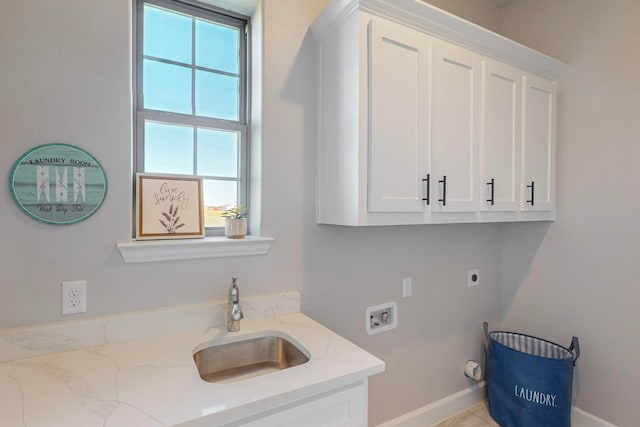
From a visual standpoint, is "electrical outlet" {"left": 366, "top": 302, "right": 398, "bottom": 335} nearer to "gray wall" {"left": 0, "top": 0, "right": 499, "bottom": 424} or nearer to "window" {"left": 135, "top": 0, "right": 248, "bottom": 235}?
"gray wall" {"left": 0, "top": 0, "right": 499, "bottom": 424}

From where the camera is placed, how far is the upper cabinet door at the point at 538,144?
6.13ft

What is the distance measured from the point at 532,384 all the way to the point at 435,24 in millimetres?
2019

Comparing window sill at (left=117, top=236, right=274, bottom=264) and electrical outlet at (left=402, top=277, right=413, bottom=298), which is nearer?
window sill at (left=117, top=236, right=274, bottom=264)

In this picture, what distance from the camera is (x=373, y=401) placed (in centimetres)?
179

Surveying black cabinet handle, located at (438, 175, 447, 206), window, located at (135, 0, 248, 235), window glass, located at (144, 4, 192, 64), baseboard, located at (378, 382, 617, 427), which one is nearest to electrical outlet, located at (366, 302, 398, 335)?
baseboard, located at (378, 382, 617, 427)

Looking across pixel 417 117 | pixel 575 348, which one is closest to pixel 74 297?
pixel 417 117

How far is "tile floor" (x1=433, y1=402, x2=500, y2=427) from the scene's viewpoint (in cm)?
203

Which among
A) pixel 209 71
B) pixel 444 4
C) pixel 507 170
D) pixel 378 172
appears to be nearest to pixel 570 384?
pixel 507 170

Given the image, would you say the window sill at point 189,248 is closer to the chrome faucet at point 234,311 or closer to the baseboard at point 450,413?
the chrome faucet at point 234,311

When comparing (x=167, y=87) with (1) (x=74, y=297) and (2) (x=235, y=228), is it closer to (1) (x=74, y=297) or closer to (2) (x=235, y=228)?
(2) (x=235, y=228)

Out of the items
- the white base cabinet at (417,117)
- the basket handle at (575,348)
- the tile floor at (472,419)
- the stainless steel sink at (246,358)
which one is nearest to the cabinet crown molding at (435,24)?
the white base cabinet at (417,117)

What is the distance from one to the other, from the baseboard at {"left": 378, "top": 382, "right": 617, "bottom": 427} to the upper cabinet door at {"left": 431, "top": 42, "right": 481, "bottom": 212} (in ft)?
4.26

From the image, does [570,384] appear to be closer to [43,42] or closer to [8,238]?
[8,238]

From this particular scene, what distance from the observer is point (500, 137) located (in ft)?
5.71
